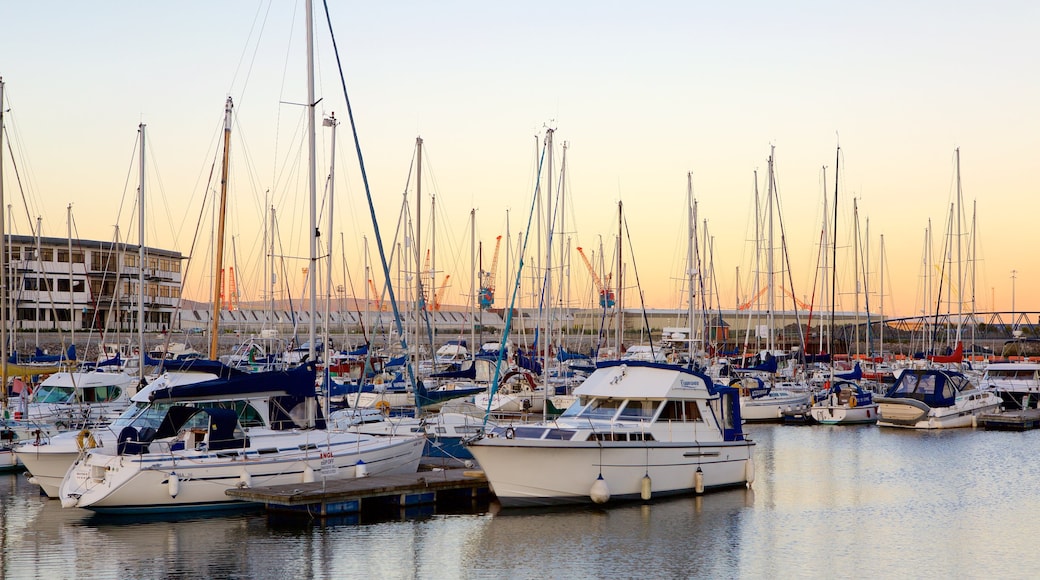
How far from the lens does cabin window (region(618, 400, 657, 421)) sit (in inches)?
1025

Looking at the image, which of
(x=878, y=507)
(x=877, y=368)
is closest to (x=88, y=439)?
(x=878, y=507)

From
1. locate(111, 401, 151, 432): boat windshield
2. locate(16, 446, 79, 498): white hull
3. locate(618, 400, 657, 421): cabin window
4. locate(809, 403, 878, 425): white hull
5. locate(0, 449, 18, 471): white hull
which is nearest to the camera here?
locate(111, 401, 151, 432): boat windshield

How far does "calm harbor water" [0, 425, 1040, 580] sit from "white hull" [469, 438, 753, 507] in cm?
42

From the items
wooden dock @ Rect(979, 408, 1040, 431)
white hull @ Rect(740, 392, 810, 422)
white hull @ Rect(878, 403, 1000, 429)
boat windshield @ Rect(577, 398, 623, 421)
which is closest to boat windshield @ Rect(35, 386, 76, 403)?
boat windshield @ Rect(577, 398, 623, 421)

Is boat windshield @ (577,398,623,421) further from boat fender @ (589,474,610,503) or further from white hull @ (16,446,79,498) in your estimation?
white hull @ (16,446,79,498)

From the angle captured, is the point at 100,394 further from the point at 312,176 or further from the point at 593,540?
the point at 593,540

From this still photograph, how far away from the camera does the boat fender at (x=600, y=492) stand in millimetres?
24312

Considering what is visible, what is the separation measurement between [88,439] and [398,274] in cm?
2972

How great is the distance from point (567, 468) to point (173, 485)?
29.4 feet

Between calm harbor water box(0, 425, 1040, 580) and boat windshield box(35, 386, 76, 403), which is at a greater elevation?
boat windshield box(35, 386, 76, 403)

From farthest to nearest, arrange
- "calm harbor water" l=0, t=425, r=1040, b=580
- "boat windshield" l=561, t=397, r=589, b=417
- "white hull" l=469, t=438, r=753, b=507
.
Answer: "boat windshield" l=561, t=397, r=589, b=417, "white hull" l=469, t=438, r=753, b=507, "calm harbor water" l=0, t=425, r=1040, b=580

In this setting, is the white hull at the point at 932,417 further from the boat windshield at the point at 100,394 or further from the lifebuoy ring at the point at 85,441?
the lifebuoy ring at the point at 85,441

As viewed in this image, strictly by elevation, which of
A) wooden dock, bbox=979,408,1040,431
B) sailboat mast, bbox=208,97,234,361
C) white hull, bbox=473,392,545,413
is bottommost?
wooden dock, bbox=979,408,1040,431

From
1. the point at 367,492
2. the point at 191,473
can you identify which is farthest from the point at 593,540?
the point at 191,473
